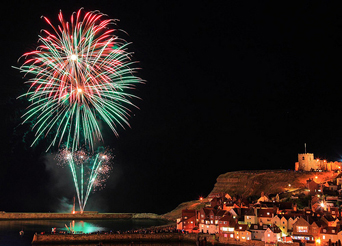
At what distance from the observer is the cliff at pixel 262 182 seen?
72188 mm

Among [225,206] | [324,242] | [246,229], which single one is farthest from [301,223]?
[225,206]

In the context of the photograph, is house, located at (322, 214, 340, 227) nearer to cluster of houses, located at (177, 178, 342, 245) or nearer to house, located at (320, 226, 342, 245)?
cluster of houses, located at (177, 178, 342, 245)

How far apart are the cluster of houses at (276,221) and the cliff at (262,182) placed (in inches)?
321

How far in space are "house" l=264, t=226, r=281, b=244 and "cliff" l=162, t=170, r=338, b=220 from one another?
76.3 feet

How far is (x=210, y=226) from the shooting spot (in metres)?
54.1

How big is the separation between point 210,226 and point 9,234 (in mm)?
27328

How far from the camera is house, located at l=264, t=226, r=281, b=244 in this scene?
44906mm

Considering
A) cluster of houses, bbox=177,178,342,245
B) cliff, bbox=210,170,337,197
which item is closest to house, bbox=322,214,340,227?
cluster of houses, bbox=177,178,342,245

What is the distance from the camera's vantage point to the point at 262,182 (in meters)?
78.1

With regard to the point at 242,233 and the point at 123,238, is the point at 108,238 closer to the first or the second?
the point at 123,238

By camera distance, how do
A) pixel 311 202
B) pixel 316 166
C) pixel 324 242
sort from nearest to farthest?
pixel 324 242, pixel 311 202, pixel 316 166

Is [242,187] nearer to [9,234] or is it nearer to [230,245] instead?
[230,245]

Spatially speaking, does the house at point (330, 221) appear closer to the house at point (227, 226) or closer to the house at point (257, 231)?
the house at point (257, 231)

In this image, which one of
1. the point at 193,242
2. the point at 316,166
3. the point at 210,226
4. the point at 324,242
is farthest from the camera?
the point at 316,166
